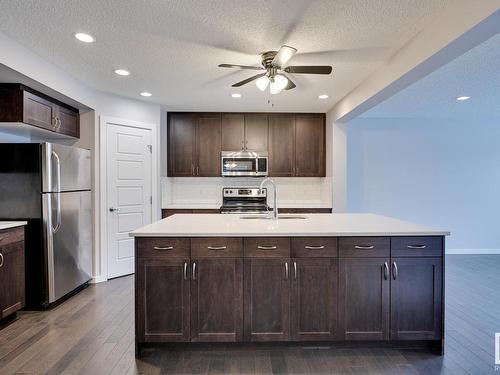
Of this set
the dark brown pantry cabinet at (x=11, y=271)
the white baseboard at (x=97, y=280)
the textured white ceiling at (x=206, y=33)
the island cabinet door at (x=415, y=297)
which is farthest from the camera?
the white baseboard at (x=97, y=280)

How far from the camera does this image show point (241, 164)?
4.81 meters

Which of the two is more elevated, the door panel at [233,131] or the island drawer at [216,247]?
the door panel at [233,131]

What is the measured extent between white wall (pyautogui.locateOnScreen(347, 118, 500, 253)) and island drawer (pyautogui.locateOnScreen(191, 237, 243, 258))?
3601mm

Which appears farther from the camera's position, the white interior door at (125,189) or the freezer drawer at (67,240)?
the white interior door at (125,189)

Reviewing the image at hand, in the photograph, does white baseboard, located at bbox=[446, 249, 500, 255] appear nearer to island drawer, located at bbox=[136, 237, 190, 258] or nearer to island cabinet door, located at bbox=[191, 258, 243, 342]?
island cabinet door, located at bbox=[191, 258, 243, 342]

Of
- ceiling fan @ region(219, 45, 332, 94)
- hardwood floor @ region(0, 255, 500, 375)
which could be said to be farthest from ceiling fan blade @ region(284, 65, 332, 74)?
hardwood floor @ region(0, 255, 500, 375)

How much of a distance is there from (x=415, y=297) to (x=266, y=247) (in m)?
1.15

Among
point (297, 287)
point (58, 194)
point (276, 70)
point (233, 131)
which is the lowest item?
point (297, 287)

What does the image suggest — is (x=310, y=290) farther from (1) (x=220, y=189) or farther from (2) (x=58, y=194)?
(1) (x=220, y=189)

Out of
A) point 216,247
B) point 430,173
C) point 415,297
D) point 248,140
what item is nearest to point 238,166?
point 248,140

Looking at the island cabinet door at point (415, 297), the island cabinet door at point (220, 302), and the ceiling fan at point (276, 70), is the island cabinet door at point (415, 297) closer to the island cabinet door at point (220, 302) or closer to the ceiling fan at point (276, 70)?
the island cabinet door at point (220, 302)

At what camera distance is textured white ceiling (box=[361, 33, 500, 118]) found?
272 centimetres

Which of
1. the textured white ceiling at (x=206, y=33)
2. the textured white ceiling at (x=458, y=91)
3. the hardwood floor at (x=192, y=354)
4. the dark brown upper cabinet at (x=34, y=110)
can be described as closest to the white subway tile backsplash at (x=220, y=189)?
the textured white ceiling at (x=458, y=91)

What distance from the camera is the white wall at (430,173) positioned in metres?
5.27
